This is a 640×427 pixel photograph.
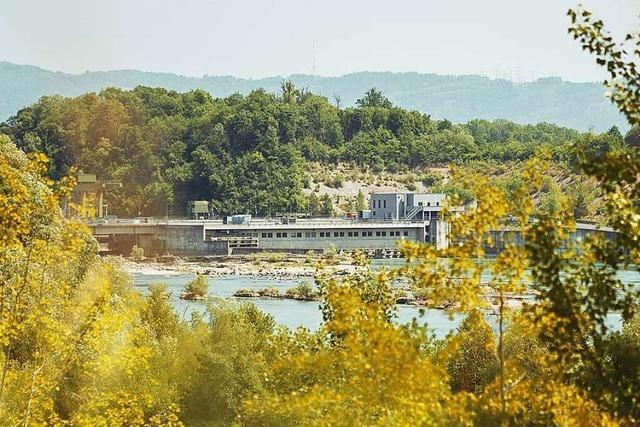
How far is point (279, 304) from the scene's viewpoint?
51.4 metres

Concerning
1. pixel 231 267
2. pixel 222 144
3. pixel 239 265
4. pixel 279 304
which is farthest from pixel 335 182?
pixel 279 304

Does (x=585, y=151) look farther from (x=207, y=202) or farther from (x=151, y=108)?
(x=151, y=108)

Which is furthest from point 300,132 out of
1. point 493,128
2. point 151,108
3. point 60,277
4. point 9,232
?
point 9,232

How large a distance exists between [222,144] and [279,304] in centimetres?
6137

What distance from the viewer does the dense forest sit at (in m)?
106

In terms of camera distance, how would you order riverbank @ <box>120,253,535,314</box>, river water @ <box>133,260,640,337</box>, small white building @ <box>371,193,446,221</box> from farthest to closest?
1. small white building @ <box>371,193,446,221</box>
2. riverbank @ <box>120,253,535,314</box>
3. river water @ <box>133,260,640,337</box>

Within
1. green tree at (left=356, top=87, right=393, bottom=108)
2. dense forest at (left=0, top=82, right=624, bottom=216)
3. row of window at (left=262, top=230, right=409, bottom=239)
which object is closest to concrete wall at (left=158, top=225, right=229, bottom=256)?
row of window at (left=262, top=230, right=409, bottom=239)

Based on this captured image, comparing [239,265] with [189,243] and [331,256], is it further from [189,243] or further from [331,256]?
[189,243]

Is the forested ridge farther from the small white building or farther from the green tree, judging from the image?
the green tree

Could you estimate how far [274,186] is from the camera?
349 ft

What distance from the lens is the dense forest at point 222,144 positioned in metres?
106

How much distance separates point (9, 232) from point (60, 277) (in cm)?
1077

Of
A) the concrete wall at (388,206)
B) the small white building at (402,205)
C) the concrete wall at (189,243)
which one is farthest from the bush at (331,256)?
the concrete wall at (388,206)

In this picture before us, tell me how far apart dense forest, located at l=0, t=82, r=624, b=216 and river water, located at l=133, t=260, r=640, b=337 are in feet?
102
